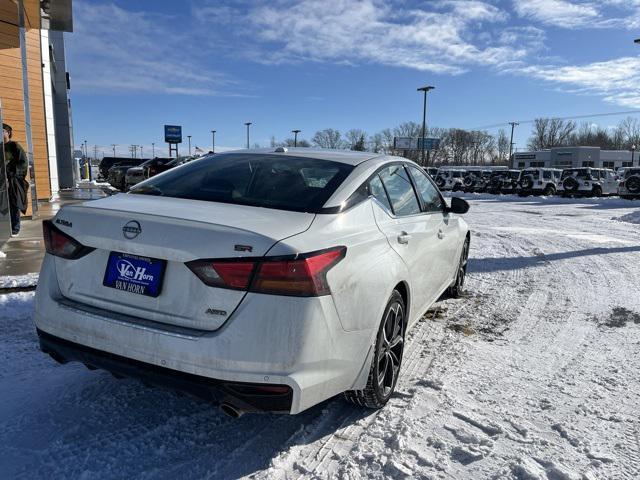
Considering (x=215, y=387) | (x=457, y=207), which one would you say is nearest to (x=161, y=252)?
(x=215, y=387)

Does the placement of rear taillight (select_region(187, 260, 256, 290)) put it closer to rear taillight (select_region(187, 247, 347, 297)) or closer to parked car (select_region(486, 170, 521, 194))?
rear taillight (select_region(187, 247, 347, 297))

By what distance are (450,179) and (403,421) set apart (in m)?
36.3

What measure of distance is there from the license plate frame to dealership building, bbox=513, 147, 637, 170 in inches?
3200

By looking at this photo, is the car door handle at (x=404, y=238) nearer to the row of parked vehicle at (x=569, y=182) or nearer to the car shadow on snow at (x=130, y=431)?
the car shadow on snow at (x=130, y=431)

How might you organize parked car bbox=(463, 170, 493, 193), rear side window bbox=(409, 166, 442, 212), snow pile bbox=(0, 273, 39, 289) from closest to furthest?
rear side window bbox=(409, 166, 442, 212)
snow pile bbox=(0, 273, 39, 289)
parked car bbox=(463, 170, 493, 193)

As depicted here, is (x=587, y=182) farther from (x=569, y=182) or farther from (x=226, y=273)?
(x=226, y=273)

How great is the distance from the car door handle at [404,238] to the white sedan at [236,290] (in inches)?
3.9

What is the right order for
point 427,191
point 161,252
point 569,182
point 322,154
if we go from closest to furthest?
1. point 161,252
2. point 322,154
3. point 427,191
4. point 569,182

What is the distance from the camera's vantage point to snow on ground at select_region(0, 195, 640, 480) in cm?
243

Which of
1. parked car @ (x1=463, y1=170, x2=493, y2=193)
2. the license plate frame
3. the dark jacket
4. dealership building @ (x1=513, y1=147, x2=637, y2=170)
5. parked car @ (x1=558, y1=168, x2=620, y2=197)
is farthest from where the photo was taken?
dealership building @ (x1=513, y1=147, x2=637, y2=170)

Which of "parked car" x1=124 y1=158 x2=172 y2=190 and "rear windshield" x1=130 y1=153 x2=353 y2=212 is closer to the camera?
"rear windshield" x1=130 y1=153 x2=353 y2=212

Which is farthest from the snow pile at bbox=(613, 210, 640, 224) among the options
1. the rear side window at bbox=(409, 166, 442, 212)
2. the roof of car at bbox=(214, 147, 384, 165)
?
the roof of car at bbox=(214, 147, 384, 165)

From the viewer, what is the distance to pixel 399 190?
144 inches

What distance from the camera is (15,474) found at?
2.29 m
